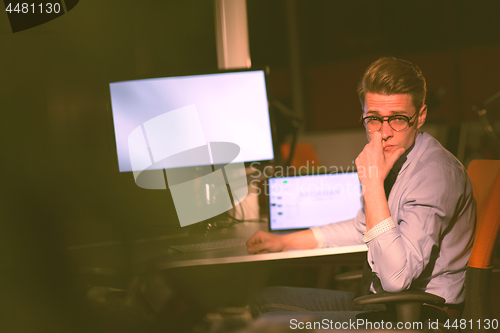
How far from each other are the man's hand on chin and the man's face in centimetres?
2

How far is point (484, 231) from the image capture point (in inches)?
→ 38.1

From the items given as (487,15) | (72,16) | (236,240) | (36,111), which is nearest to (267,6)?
(487,15)

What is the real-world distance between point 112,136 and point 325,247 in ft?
3.48

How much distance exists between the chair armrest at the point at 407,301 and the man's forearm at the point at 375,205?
0.19 metres

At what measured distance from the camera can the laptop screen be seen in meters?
1.62

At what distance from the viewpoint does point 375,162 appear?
1083 millimetres

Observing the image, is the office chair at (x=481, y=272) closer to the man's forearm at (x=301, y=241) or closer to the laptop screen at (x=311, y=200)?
the man's forearm at (x=301, y=241)

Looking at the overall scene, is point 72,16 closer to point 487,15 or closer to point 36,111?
point 36,111

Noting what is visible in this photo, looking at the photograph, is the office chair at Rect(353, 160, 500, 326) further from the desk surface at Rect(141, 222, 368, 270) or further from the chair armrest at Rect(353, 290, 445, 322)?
the desk surface at Rect(141, 222, 368, 270)

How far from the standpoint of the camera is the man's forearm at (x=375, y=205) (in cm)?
98

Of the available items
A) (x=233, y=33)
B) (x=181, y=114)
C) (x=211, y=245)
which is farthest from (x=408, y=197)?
(x=233, y=33)

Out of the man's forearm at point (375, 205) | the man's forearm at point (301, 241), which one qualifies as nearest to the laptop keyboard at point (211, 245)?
the man's forearm at point (301, 241)

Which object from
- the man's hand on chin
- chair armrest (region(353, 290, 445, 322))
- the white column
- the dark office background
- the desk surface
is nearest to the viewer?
the dark office background

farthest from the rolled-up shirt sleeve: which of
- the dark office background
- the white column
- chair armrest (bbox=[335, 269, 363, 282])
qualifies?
the white column
